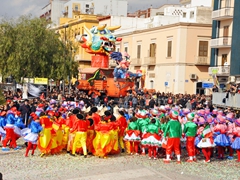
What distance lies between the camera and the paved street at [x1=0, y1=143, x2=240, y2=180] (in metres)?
11.9

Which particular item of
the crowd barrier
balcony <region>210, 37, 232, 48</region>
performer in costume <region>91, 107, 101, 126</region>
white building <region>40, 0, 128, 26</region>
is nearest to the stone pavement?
performer in costume <region>91, 107, 101, 126</region>

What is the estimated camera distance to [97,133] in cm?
1433

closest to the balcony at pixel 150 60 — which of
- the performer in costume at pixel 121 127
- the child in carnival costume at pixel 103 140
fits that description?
the performer in costume at pixel 121 127

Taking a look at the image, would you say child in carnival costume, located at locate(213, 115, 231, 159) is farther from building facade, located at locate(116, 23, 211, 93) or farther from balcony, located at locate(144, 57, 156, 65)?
balcony, located at locate(144, 57, 156, 65)

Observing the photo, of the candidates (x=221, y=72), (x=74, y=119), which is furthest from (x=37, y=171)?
(x=221, y=72)

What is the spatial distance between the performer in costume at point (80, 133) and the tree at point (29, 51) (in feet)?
70.4

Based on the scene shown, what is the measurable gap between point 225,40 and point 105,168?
26.7 metres

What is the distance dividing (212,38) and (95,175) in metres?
28.9

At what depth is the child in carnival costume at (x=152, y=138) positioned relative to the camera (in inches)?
555

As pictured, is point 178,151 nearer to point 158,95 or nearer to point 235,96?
point 235,96

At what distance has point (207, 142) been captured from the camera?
552 inches

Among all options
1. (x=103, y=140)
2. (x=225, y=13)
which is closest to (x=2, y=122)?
(x=103, y=140)

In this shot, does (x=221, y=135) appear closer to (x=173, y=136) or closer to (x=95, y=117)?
(x=173, y=136)

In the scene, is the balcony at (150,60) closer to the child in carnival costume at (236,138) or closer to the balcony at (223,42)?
the balcony at (223,42)
